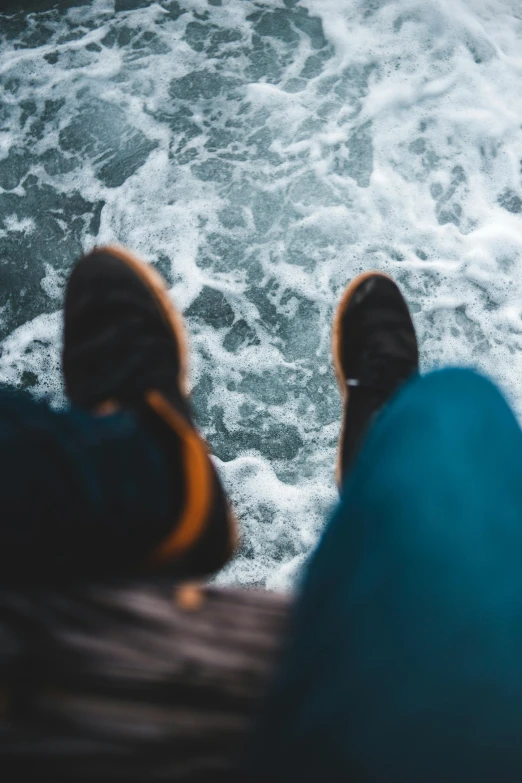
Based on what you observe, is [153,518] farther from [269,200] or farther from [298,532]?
[269,200]

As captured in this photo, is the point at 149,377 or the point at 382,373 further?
the point at 382,373

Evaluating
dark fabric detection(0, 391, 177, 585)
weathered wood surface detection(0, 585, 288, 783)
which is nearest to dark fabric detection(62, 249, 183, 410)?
dark fabric detection(0, 391, 177, 585)

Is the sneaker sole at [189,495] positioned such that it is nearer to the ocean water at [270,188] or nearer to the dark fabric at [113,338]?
the dark fabric at [113,338]

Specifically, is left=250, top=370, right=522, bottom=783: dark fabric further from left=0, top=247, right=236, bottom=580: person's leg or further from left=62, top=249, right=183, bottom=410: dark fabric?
left=62, top=249, right=183, bottom=410: dark fabric

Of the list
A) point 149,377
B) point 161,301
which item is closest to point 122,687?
point 149,377

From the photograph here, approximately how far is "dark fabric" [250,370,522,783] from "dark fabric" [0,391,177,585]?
20 centimetres

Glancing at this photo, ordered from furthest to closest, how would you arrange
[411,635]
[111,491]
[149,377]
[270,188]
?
[270,188] < [149,377] < [111,491] < [411,635]

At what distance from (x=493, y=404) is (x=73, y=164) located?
1348 millimetres

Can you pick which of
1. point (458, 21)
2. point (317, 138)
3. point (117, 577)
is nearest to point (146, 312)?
point (117, 577)

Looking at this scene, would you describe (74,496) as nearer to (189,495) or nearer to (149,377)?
(189,495)

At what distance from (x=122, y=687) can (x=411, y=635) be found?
0.85 feet

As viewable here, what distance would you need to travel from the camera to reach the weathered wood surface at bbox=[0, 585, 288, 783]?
463 mm

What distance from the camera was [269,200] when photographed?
1502mm

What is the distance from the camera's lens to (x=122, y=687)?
1.64ft
